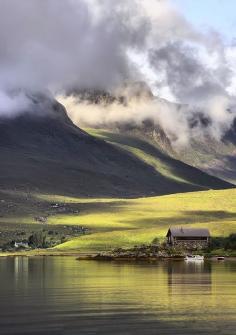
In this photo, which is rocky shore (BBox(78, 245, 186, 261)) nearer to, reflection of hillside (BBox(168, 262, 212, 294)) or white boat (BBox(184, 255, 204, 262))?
white boat (BBox(184, 255, 204, 262))

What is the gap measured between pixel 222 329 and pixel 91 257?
121 meters

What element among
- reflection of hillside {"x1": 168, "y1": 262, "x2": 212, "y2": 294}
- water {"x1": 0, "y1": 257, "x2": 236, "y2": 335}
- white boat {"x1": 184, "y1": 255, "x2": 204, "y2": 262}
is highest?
white boat {"x1": 184, "y1": 255, "x2": 204, "y2": 262}

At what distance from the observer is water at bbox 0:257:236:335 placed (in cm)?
5401

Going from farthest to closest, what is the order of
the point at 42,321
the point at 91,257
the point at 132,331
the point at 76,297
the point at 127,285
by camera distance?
the point at 91,257 < the point at 127,285 < the point at 76,297 < the point at 42,321 < the point at 132,331

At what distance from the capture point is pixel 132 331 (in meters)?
52.6

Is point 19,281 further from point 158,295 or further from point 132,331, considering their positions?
point 132,331

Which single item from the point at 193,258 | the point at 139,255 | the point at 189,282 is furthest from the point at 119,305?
the point at 139,255

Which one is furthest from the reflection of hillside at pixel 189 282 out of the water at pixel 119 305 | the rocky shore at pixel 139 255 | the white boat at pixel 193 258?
the rocky shore at pixel 139 255

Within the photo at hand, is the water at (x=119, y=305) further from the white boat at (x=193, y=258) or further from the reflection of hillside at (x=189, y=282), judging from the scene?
the white boat at (x=193, y=258)

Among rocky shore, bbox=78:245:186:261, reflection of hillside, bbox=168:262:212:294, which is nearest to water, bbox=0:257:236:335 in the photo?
reflection of hillside, bbox=168:262:212:294

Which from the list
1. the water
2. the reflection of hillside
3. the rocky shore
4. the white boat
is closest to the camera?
the water

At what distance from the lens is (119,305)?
65.9 m

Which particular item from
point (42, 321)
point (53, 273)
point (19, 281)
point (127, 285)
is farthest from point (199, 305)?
point (53, 273)

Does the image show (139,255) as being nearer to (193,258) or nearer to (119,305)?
(193,258)
